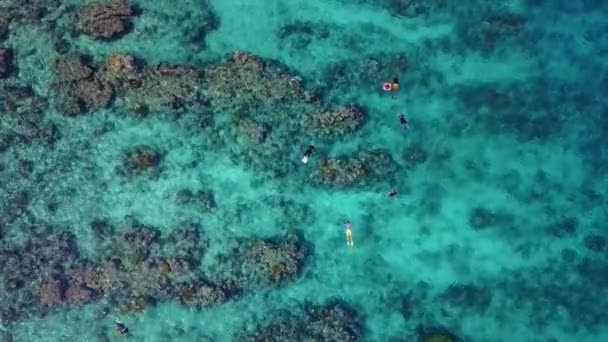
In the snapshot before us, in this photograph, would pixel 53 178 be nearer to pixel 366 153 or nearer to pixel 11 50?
pixel 11 50

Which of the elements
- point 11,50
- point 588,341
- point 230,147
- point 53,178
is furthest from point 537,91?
point 11,50

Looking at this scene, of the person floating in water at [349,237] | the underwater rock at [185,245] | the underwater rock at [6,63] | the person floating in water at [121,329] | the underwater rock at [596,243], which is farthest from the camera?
the underwater rock at [6,63]

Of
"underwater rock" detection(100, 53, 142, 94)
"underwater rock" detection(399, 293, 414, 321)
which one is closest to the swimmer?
"underwater rock" detection(399, 293, 414, 321)

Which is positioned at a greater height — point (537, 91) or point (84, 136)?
point (537, 91)

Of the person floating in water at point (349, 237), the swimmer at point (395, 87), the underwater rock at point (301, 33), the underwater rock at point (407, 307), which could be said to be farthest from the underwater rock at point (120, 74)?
the underwater rock at point (407, 307)

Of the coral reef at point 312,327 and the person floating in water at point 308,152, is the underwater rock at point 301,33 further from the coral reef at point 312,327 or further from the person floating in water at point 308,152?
the coral reef at point 312,327

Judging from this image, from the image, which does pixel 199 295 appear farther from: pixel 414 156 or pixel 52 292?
pixel 414 156

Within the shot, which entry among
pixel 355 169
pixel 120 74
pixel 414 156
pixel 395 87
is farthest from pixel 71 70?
pixel 414 156
